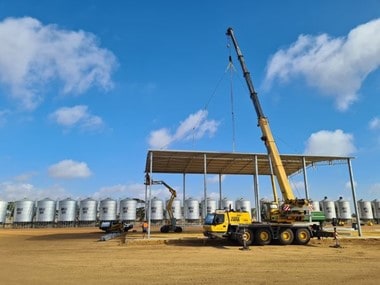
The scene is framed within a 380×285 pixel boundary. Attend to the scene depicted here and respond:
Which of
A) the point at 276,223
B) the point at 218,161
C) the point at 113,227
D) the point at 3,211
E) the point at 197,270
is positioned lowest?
the point at 197,270

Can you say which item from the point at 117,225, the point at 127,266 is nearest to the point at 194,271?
the point at 127,266

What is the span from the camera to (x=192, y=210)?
60.3m

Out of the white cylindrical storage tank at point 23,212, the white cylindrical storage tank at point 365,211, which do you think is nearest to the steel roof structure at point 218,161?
the white cylindrical storage tank at point 23,212

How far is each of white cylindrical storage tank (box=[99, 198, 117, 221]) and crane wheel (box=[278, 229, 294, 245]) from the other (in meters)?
42.8

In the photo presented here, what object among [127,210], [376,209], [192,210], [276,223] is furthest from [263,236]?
[376,209]

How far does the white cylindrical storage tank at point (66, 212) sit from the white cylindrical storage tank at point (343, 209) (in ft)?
162

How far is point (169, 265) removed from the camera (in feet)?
42.9

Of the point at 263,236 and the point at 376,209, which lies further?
the point at 376,209

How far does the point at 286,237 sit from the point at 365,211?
55571 millimetres

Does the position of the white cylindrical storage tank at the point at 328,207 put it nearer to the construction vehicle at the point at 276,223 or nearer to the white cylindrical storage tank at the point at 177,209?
the white cylindrical storage tank at the point at 177,209

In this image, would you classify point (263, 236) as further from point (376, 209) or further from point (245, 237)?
point (376, 209)

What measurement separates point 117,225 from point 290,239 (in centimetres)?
2275

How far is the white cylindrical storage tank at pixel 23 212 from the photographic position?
60.2 metres

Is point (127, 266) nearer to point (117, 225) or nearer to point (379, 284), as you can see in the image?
point (379, 284)
